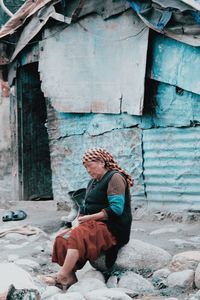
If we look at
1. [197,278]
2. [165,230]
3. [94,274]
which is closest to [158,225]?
[165,230]

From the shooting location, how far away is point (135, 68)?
27.5 feet

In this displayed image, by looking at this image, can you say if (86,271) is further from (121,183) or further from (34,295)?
(34,295)

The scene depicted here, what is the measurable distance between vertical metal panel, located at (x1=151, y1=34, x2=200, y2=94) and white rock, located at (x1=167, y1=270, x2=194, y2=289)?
301 centimetres

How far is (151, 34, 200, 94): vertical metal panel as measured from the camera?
7836 mm

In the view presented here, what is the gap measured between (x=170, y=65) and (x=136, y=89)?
0.57 metres

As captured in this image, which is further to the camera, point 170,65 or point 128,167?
point 128,167

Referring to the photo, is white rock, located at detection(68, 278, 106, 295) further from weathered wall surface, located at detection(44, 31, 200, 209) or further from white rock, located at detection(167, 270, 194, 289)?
weathered wall surface, located at detection(44, 31, 200, 209)

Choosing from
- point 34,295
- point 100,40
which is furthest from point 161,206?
point 34,295

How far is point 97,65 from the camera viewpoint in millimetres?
8891

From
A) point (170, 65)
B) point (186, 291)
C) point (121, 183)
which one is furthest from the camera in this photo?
point (170, 65)

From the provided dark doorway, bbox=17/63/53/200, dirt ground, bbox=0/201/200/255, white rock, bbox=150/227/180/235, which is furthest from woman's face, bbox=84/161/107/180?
dark doorway, bbox=17/63/53/200

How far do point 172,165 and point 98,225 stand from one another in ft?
9.71

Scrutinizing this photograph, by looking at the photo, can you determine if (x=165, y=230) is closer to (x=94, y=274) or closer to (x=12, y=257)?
(x=12, y=257)

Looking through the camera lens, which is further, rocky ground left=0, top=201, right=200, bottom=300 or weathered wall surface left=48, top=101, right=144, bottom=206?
weathered wall surface left=48, top=101, right=144, bottom=206
